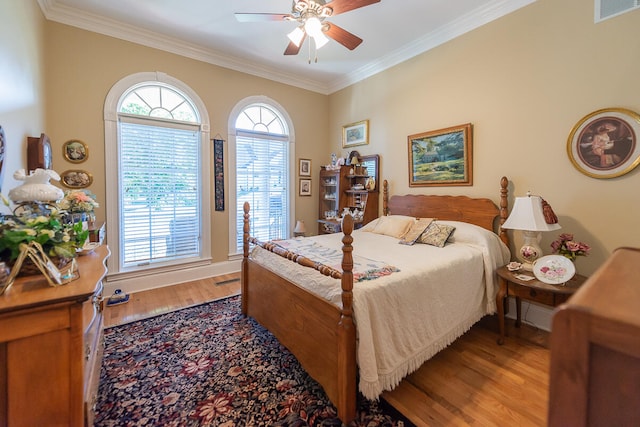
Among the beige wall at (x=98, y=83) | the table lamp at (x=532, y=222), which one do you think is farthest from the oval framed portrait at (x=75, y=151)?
the table lamp at (x=532, y=222)

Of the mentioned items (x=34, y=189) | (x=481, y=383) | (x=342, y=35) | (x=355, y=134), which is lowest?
(x=481, y=383)

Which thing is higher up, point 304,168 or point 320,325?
point 304,168

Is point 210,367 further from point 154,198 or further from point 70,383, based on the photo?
point 154,198

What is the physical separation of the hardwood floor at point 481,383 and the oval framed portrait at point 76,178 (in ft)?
5.02

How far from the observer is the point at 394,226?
331 cm

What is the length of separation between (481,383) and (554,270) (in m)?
1.06

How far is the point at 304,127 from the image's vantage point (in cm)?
486

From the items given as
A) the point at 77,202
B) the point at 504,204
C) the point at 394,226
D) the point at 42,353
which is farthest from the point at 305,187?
the point at 42,353

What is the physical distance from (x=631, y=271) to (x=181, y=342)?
2.77 meters

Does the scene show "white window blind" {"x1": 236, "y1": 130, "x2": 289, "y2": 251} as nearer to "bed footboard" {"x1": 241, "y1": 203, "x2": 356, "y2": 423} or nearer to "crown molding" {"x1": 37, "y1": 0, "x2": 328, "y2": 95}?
"crown molding" {"x1": 37, "y1": 0, "x2": 328, "y2": 95}

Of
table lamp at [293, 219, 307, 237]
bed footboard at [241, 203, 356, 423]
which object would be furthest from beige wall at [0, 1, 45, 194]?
table lamp at [293, 219, 307, 237]

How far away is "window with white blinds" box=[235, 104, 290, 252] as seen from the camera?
4262 mm

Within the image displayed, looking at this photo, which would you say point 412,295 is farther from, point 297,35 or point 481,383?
point 297,35

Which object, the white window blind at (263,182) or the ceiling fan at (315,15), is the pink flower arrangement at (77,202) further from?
the white window blind at (263,182)
